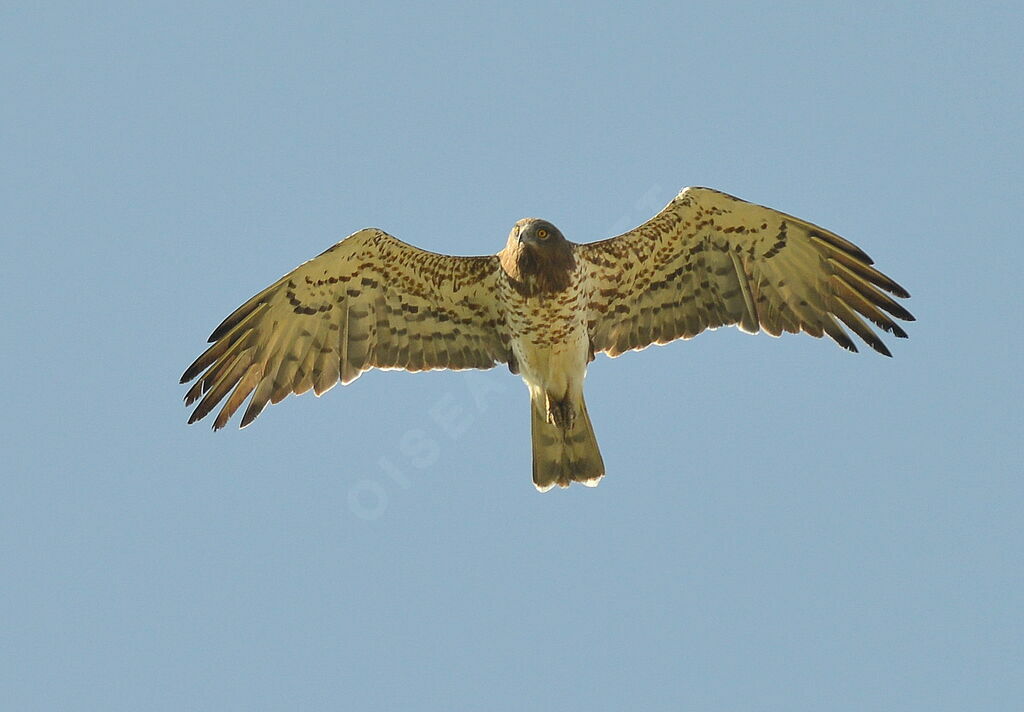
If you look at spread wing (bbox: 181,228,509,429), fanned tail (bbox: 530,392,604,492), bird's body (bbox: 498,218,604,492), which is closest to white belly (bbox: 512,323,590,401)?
bird's body (bbox: 498,218,604,492)

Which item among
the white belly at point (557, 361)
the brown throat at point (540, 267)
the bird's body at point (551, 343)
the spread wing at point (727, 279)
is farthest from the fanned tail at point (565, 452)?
the brown throat at point (540, 267)

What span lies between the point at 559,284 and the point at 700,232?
1492 mm

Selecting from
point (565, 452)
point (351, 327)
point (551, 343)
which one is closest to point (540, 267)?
point (551, 343)

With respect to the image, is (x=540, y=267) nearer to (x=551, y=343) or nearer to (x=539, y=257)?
(x=539, y=257)

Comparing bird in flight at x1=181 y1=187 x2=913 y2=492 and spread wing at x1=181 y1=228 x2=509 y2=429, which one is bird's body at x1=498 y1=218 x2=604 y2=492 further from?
spread wing at x1=181 y1=228 x2=509 y2=429

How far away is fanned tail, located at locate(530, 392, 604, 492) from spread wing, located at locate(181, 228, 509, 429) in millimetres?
806

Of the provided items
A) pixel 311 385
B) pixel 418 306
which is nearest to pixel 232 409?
pixel 311 385

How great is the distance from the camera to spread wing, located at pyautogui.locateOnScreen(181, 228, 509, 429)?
1287 centimetres

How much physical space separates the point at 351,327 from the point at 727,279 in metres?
3.51

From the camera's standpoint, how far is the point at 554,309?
40.6ft

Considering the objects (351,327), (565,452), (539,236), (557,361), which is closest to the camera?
(539,236)

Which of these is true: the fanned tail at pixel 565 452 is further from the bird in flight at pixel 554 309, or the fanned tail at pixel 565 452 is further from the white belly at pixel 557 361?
the white belly at pixel 557 361

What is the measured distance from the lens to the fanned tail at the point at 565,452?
12852 mm

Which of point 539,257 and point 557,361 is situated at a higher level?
point 539,257
